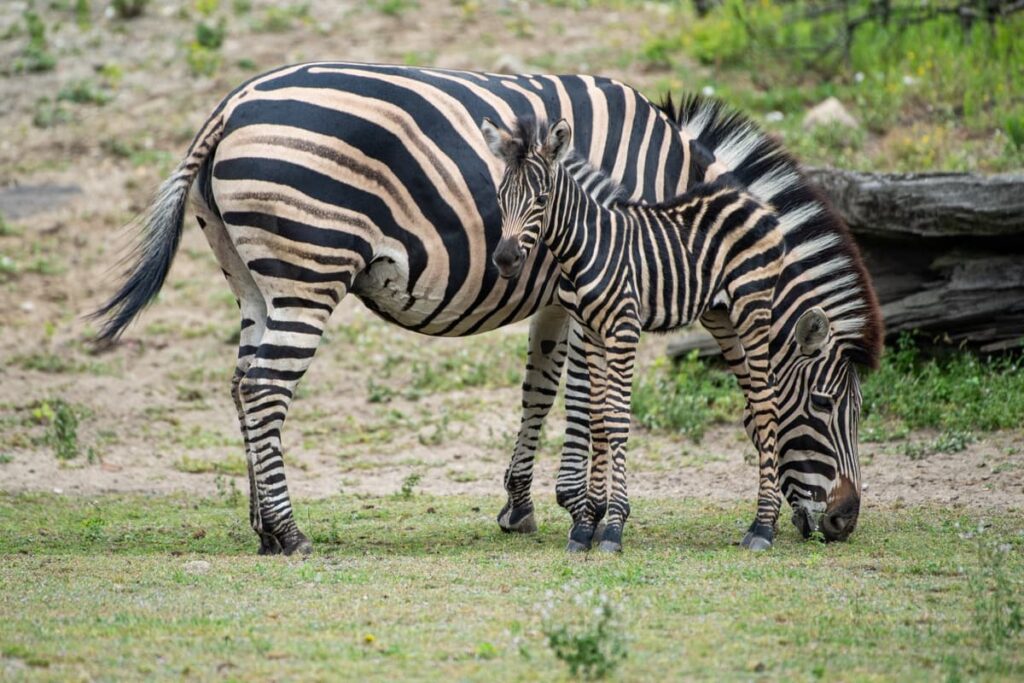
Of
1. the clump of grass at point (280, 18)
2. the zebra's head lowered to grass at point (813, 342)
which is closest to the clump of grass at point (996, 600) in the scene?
the zebra's head lowered to grass at point (813, 342)

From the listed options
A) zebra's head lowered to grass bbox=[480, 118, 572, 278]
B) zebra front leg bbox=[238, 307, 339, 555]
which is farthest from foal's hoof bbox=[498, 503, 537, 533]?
zebra's head lowered to grass bbox=[480, 118, 572, 278]

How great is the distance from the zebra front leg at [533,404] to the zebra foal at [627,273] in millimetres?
571

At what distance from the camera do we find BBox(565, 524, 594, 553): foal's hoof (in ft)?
25.7

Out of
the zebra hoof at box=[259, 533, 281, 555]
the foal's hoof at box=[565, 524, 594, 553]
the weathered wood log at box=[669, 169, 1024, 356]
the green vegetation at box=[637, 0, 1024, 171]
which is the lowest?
the zebra hoof at box=[259, 533, 281, 555]

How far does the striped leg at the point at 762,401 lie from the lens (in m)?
8.02

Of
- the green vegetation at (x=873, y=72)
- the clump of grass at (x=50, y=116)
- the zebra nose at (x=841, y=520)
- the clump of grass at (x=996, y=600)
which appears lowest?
the clump of grass at (x=996, y=600)

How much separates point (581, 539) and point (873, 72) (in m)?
10.8

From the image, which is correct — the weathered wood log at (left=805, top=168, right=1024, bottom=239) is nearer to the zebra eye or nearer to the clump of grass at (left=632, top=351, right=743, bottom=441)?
the clump of grass at (left=632, top=351, right=743, bottom=441)

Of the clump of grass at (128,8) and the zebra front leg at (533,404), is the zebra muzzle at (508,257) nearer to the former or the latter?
the zebra front leg at (533,404)

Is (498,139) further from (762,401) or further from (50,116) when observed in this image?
(50,116)

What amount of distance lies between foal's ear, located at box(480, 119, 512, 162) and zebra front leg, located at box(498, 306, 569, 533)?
1.77 metres

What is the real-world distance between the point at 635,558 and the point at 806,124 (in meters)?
9.49

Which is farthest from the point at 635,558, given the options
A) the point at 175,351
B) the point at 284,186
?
the point at 175,351

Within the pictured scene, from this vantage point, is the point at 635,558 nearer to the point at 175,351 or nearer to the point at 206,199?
the point at 206,199
